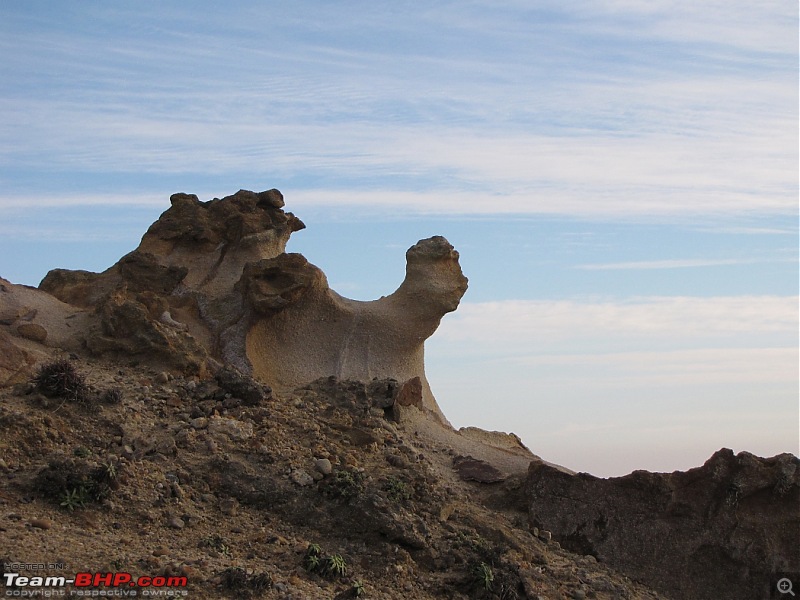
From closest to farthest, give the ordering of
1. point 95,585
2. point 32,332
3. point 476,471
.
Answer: point 95,585
point 476,471
point 32,332

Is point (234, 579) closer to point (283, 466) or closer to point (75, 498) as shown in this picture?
point (75, 498)

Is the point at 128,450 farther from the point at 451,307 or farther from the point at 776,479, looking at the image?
the point at 776,479

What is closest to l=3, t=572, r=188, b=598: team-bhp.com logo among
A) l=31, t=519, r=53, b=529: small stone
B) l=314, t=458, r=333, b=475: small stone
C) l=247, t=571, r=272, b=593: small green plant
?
l=247, t=571, r=272, b=593: small green plant

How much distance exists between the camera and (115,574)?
10008 millimetres

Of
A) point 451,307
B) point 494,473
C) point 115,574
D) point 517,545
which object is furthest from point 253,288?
point 115,574

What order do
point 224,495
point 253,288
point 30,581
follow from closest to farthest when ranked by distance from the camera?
point 30,581 < point 224,495 < point 253,288

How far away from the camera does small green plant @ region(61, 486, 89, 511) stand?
1120 centimetres

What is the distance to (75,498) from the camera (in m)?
11.3

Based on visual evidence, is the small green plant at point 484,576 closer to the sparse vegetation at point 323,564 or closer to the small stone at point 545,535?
the sparse vegetation at point 323,564

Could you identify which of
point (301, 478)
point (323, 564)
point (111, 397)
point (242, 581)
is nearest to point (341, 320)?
point (111, 397)

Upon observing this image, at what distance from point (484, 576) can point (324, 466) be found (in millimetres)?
2219

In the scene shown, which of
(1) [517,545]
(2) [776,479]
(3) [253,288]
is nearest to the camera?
(1) [517,545]

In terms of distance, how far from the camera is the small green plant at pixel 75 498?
441 inches

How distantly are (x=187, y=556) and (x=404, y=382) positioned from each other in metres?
6.36
